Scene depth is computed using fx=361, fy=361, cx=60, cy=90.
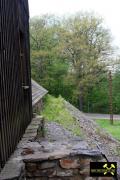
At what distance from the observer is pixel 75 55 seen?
3212 cm

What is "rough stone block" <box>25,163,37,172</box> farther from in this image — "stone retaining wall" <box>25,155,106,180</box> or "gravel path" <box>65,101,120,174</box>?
"gravel path" <box>65,101,120,174</box>

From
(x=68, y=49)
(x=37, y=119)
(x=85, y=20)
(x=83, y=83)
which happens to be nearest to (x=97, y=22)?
(x=85, y=20)

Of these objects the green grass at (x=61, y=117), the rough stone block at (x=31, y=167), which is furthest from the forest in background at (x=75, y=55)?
the rough stone block at (x=31, y=167)

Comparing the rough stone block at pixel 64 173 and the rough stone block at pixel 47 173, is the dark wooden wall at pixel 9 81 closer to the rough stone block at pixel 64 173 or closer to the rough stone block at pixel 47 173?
the rough stone block at pixel 47 173

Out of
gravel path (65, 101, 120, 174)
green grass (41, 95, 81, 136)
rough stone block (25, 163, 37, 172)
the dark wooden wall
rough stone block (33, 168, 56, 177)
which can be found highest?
the dark wooden wall

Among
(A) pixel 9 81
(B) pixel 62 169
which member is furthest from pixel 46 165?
(A) pixel 9 81

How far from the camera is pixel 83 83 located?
32.3 metres

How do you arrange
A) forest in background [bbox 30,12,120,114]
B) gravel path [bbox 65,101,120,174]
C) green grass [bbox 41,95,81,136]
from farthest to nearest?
1. forest in background [bbox 30,12,120,114]
2. green grass [bbox 41,95,81,136]
3. gravel path [bbox 65,101,120,174]

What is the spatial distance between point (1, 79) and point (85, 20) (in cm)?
2839

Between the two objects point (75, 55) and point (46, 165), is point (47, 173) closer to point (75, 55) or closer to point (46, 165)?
point (46, 165)

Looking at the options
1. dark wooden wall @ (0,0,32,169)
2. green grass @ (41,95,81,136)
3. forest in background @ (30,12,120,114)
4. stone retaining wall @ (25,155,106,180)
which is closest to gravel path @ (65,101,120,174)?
green grass @ (41,95,81,136)

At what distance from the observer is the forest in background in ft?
105

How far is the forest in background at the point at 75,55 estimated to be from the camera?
31938 mm

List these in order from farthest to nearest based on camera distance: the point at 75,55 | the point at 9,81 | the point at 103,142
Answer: the point at 75,55
the point at 103,142
the point at 9,81
